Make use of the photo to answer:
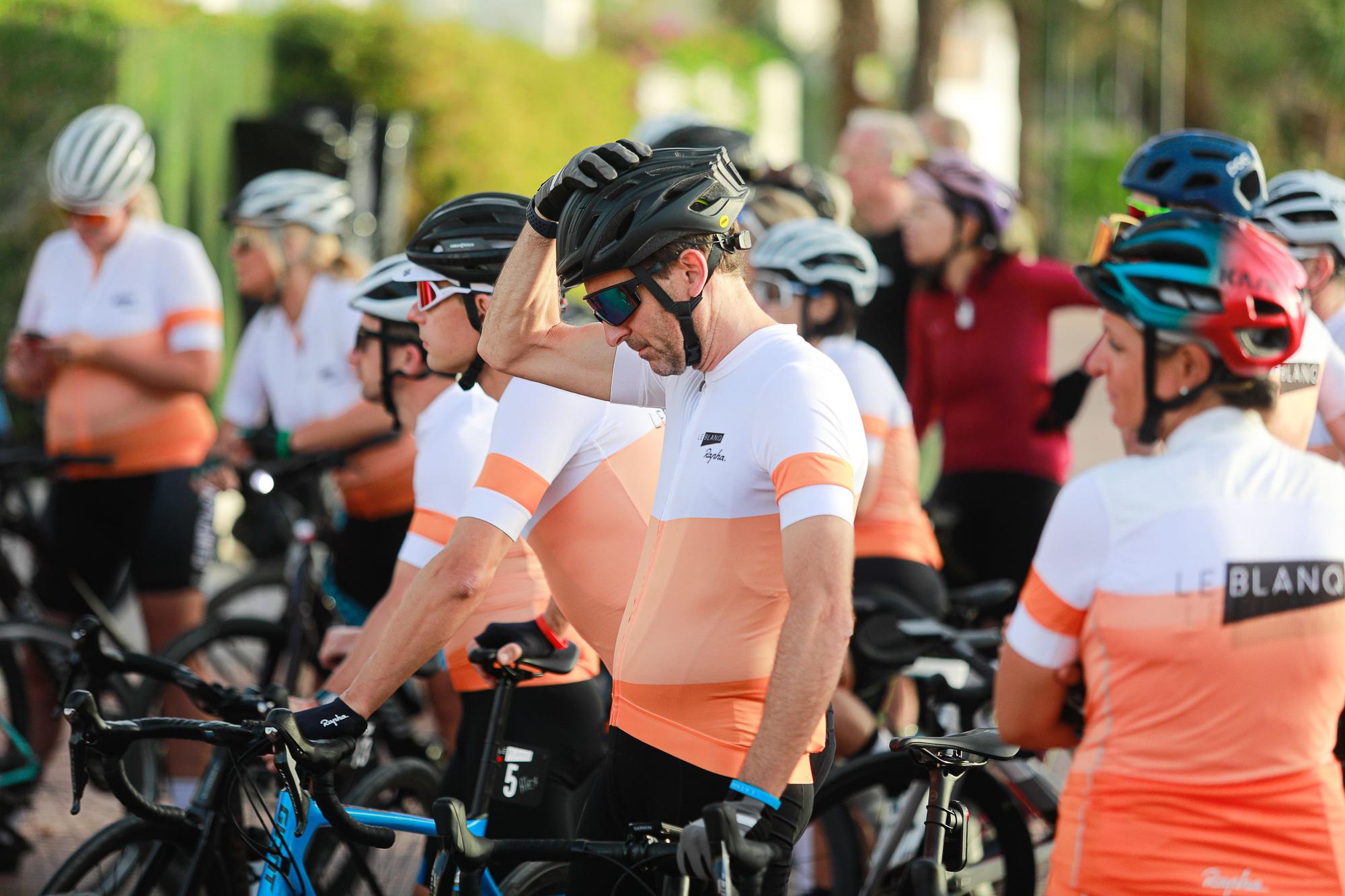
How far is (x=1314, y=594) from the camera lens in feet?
7.60

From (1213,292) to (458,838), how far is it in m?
1.51

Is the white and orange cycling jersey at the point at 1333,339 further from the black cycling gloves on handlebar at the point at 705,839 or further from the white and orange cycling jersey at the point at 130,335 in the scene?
the white and orange cycling jersey at the point at 130,335

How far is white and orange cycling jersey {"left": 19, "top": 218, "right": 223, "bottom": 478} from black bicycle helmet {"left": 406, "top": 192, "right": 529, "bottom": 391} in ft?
8.68

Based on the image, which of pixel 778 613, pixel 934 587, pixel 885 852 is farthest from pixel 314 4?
pixel 778 613

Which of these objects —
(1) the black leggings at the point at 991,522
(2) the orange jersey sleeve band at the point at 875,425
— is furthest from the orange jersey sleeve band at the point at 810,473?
(1) the black leggings at the point at 991,522

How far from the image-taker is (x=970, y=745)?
3.00 meters

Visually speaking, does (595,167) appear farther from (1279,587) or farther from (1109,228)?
(1109,228)

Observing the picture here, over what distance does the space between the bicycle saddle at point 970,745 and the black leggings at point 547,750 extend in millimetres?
1005

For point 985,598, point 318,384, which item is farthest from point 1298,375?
point 318,384

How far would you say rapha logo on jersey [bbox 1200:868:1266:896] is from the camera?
2.32 metres

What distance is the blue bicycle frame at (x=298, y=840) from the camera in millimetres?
3277

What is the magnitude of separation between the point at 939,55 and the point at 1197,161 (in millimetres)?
14958

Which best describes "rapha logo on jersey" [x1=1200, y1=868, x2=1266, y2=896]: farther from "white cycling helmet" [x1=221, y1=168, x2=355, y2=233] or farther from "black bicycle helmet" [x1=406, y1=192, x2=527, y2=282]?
"white cycling helmet" [x1=221, y1=168, x2=355, y2=233]

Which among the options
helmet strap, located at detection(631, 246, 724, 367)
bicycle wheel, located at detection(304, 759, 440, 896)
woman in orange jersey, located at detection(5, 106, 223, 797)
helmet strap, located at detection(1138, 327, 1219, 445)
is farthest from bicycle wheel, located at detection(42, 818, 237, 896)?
woman in orange jersey, located at detection(5, 106, 223, 797)
